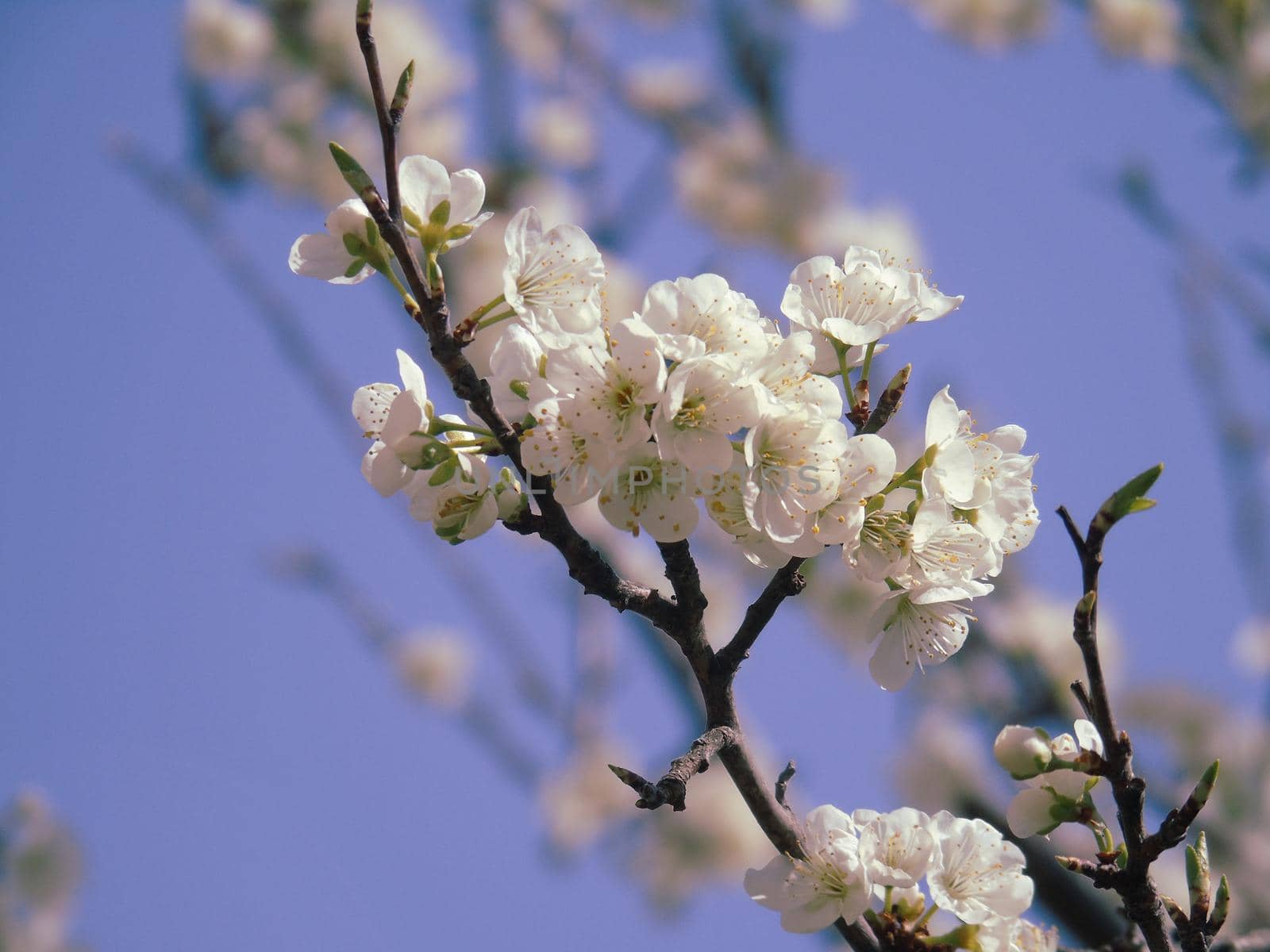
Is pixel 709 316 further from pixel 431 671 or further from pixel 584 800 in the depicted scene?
pixel 431 671

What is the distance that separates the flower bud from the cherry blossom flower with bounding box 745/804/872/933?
0.21m

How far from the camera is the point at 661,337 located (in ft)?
3.30

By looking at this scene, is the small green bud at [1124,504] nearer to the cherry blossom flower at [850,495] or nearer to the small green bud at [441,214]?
the cherry blossom flower at [850,495]

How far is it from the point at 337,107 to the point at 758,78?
2.54 m

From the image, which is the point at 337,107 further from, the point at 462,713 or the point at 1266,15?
the point at 1266,15

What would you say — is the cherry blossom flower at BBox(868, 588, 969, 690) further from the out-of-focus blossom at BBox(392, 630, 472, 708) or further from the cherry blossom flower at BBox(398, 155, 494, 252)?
the out-of-focus blossom at BBox(392, 630, 472, 708)

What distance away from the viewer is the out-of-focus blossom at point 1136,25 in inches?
214

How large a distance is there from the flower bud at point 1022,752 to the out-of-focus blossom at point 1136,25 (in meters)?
5.58

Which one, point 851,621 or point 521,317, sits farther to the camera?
point 851,621

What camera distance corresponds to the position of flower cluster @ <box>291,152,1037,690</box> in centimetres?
100

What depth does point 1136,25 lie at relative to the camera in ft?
18.4

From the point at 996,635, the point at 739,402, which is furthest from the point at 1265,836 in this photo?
the point at 739,402

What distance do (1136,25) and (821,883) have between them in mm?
6154

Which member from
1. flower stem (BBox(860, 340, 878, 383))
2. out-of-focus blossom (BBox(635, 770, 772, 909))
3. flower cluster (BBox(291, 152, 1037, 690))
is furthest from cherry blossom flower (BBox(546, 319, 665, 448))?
out-of-focus blossom (BBox(635, 770, 772, 909))
